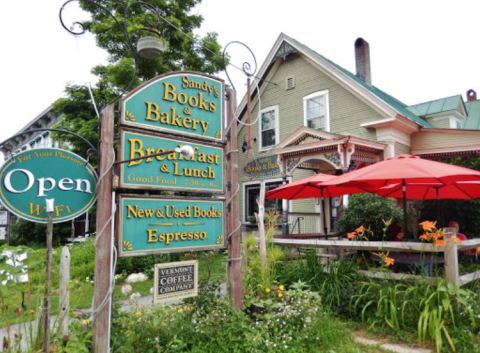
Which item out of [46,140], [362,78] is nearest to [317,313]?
[362,78]

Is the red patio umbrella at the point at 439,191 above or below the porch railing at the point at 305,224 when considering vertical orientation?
above

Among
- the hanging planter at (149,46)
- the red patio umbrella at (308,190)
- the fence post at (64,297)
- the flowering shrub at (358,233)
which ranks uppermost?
the hanging planter at (149,46)

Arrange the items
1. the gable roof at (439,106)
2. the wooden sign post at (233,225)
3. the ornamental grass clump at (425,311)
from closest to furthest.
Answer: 1. the ornamental grass clump at (425,311)
2. the wooden sign post at (233,225)
3. the gable roof at (439,106)

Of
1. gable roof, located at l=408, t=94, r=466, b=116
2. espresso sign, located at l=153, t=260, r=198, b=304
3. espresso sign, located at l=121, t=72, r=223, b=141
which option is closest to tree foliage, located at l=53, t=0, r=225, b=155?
gable roof, located at l=408, t=94, r=466, b=116

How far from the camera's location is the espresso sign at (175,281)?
341cm

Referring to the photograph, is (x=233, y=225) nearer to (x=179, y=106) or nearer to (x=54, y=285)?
(x=179, y=106)

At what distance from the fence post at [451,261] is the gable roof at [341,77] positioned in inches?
321

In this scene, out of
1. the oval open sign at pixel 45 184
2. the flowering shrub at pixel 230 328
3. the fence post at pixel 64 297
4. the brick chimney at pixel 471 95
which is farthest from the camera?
the brick chimney at pixel 471 95

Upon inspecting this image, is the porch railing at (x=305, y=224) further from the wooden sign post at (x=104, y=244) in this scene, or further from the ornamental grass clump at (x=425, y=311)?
the wooden sign post at (x=104, y=244)

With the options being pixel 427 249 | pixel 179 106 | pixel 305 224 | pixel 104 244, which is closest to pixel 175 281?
pixel 104 244

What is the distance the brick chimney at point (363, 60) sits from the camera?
16.1 metres

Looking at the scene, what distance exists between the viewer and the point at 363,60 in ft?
53.0

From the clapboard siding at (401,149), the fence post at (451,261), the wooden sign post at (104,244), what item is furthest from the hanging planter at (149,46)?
the clapboard siding at (401,149)

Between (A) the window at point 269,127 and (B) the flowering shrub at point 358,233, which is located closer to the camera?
(B) the flowering shrub at point 358,233
